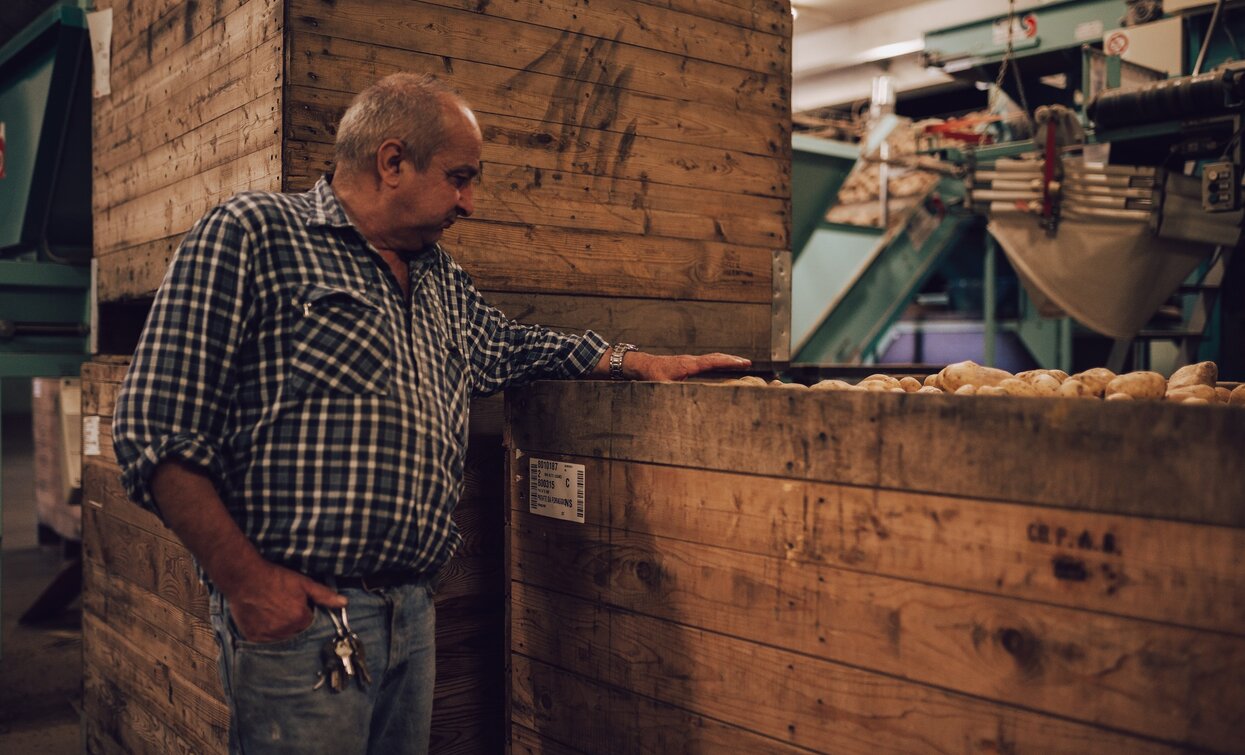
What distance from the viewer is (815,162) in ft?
20.6

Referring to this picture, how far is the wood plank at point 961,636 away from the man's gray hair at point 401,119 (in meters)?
0.99

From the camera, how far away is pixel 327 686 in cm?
185

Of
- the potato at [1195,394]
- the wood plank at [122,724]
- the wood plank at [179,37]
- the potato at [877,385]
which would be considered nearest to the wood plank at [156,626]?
the wood plank at [122,724]

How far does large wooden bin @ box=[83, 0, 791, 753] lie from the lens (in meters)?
2.74

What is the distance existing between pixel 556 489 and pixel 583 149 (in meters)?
1.24

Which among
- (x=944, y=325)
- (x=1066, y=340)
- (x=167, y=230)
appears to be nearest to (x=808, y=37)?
(x=944, y=325)

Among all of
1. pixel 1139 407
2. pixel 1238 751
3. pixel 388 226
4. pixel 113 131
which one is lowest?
pixel 1238 751

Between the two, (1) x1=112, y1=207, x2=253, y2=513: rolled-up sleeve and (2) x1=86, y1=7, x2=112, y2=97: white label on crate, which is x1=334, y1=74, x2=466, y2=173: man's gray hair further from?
(2) x1=86, y1=7, x2=112, y2=97: white label on crate

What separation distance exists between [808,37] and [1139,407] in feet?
44.5

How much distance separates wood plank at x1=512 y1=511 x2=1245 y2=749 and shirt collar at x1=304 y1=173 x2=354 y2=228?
95cm

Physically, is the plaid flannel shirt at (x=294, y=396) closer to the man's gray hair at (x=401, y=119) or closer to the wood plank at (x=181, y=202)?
the man's gray hair at (x=401, y=119)

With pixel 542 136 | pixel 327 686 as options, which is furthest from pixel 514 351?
pixel 327 686

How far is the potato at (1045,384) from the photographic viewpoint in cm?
210

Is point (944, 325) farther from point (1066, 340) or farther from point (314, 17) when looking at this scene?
point (314, 17)
